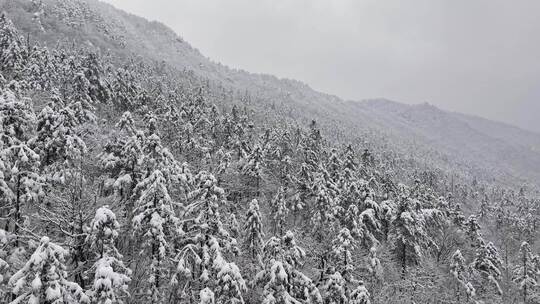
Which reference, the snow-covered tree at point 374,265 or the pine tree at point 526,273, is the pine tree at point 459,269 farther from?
the pine tree at point 526,273

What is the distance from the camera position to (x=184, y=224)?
20.8 meters

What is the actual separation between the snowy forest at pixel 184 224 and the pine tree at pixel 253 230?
3.9 inches

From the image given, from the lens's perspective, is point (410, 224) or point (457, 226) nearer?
point (410, 224)

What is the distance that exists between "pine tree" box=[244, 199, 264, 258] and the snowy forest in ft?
0.32

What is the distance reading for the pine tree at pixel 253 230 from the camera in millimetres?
25000

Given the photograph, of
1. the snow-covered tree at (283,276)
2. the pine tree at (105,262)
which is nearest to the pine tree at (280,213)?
the snow-covered tree at (283,276)

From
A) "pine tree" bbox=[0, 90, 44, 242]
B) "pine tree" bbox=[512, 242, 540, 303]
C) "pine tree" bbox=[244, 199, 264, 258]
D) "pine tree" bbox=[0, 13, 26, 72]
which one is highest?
"pine tree" bbox=[0, 13, 26, 72]

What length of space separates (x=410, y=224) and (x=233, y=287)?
70.1ft

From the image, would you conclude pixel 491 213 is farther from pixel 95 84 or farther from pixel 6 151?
pixel 6 151

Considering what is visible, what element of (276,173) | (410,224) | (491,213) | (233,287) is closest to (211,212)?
(233,287)

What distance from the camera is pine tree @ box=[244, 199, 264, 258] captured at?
25000 mm

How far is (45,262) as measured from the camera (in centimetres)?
1052

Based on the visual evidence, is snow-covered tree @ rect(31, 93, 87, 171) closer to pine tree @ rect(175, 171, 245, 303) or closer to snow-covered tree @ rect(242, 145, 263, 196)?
pine tree @ rect(175, 171, 245, 303)

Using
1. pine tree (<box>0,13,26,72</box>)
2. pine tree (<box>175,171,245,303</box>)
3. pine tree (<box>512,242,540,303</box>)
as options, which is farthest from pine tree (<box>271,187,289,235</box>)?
pine tree (<box>0,13,26,72</box>)
